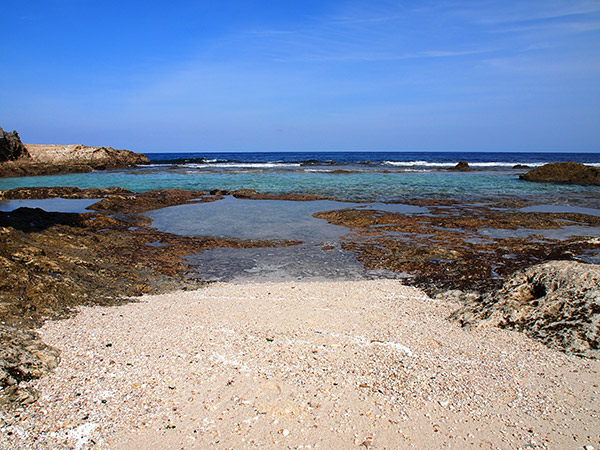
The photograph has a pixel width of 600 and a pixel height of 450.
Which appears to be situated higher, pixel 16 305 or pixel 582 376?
pixel 16 305

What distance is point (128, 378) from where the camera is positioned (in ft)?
Answer: 14.5

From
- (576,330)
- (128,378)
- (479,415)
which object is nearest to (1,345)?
(128,378)

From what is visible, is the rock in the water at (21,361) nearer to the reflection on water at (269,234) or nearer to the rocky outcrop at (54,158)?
the reflection on water at (269,234)

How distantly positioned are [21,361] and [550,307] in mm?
6608

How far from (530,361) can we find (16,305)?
694cm

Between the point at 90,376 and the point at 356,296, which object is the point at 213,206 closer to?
the point at 356,296

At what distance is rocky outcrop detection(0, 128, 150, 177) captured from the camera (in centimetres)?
4333

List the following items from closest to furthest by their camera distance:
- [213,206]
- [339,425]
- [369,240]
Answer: [339,425], [369,240], [213,206]

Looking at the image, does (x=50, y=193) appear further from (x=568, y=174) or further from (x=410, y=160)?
(x=410, y=160)

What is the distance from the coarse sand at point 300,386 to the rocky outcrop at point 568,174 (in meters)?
35.4

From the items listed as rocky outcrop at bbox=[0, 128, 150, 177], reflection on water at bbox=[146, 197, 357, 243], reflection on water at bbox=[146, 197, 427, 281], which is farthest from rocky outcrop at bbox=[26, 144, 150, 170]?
reflection on water at bbox=[146, 197, 357, 243]

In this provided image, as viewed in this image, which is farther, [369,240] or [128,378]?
[369,240]

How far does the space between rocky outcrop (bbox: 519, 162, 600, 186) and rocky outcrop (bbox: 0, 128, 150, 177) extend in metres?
48.3


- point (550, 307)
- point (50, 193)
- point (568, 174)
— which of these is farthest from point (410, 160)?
point (550, 307)
